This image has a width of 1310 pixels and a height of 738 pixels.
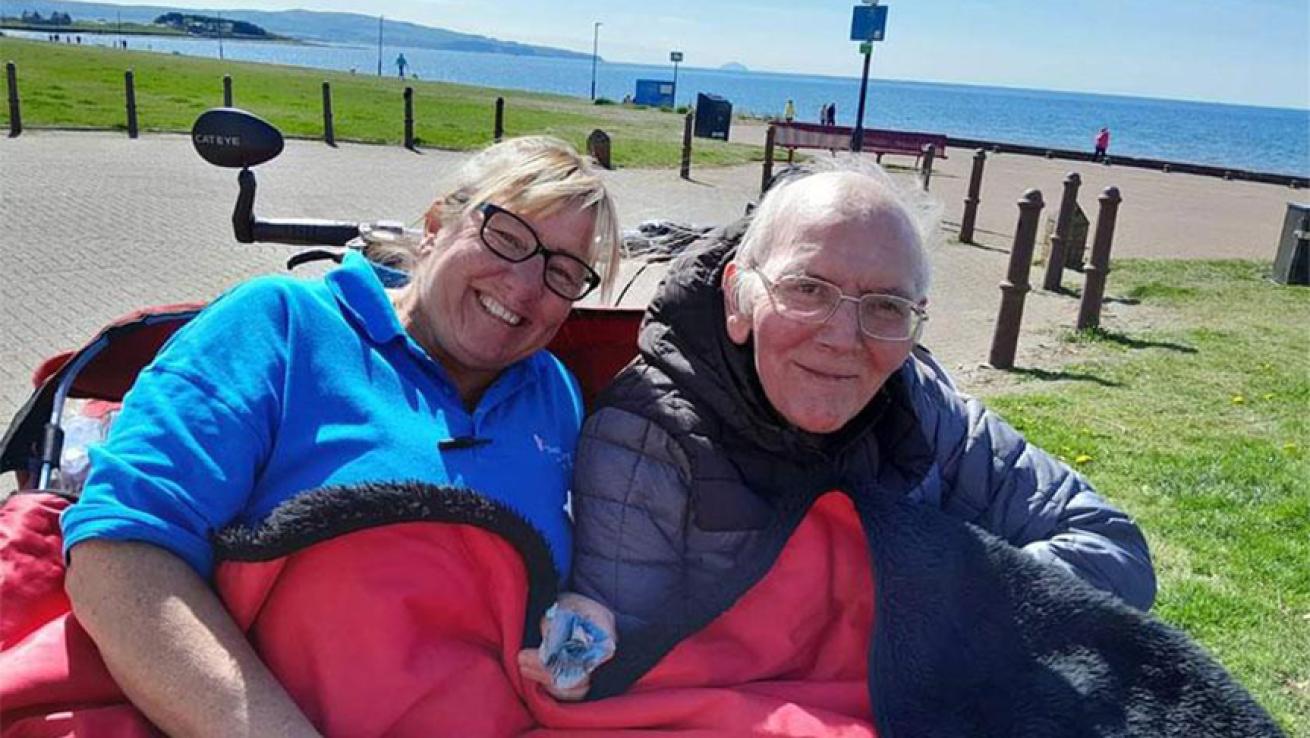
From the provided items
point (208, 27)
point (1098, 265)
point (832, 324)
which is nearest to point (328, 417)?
point (832, 324)

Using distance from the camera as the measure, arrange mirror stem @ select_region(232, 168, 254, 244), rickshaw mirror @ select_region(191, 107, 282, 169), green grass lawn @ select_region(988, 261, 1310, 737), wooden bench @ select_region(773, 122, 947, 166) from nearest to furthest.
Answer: rickshaw mirror @ select_region(191, 107, 282, 169) → mirror stem @ select_region(232, 168, 254, 244) → green grass lawn @ select_region(988, 261, 1310, 737) → wooden bench @ select_region(773, 122, 947, 166)

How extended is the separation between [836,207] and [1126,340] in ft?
25.6

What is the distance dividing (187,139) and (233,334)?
18991 millimetres

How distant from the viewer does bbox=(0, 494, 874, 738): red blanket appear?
60.2 inches

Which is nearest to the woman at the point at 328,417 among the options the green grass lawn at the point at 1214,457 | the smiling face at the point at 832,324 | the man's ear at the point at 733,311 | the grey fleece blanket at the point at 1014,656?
the man's ear at the point at 733,311

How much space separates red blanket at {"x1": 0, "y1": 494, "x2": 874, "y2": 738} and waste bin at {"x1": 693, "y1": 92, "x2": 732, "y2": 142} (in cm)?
2908

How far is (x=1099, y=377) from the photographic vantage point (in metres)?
7.59

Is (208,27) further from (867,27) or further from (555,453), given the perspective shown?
(555,453)

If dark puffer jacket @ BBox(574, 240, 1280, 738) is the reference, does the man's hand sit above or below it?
below

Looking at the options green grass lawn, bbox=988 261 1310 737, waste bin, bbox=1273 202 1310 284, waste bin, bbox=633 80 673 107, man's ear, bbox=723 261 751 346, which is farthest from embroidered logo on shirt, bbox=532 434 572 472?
waste bin, bbox=633 80 673 107

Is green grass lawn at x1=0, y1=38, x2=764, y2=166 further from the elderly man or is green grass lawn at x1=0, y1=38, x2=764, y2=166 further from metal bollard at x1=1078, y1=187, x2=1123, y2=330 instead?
the elderly man

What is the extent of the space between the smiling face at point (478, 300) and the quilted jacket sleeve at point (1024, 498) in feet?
2.67

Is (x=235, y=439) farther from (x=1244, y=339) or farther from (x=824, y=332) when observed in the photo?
(x=1244, y=339)

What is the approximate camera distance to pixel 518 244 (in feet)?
6.53
